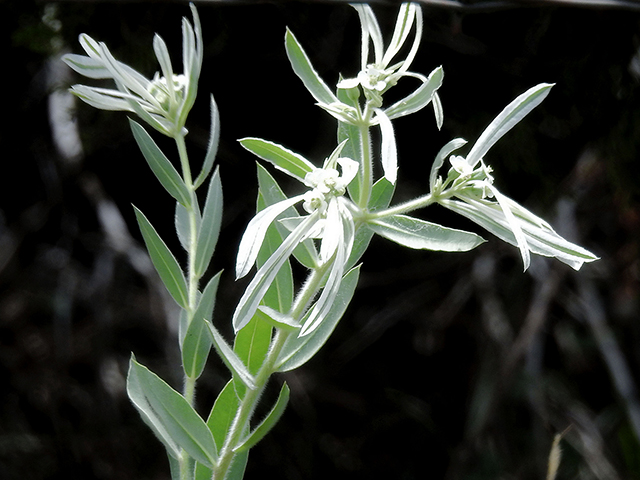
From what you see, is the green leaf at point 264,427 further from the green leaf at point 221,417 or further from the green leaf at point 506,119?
the green leaf at point 506,119

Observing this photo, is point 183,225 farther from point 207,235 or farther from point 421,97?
point 421,97

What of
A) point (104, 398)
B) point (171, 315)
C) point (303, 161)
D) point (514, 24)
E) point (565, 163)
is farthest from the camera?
point (104, 398)

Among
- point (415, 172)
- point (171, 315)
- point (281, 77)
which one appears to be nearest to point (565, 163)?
point (415, 172)

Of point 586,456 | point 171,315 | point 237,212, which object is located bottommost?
point 586,456

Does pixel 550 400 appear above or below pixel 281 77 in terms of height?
below

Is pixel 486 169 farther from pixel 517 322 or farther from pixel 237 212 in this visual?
pixel 517 322

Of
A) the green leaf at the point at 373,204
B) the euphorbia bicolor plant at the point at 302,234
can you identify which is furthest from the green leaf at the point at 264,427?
the green leaf at the point at 373,204

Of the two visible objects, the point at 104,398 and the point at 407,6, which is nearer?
the point at 407,6
